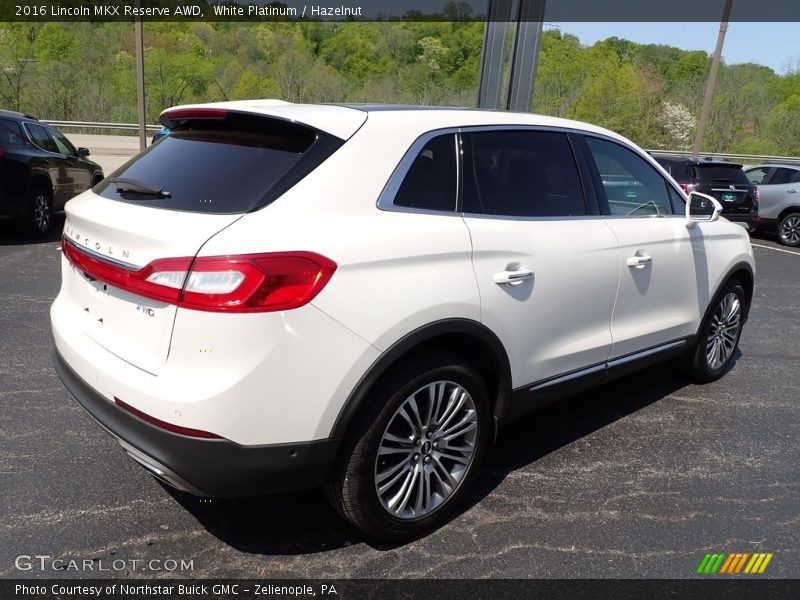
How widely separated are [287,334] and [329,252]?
0.32 m

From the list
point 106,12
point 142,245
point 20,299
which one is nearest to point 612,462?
point 142,245

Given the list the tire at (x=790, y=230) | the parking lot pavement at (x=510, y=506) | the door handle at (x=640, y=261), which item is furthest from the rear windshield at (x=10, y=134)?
the tire at (x=790, y=230)

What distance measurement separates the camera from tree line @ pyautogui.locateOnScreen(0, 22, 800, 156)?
36594 mm

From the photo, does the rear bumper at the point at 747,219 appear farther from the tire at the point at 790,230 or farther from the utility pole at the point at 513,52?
the utility pole at the point at 513,52

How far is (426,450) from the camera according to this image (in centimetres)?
274

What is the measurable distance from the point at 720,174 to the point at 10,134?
460 inches

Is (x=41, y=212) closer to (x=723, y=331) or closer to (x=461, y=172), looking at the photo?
(x=461, y=172)

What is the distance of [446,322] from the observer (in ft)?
8.41

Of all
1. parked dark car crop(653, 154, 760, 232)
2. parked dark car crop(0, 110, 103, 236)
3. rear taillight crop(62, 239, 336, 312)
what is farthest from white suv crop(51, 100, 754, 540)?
parked dark car crop(653, 154, 760, 232)

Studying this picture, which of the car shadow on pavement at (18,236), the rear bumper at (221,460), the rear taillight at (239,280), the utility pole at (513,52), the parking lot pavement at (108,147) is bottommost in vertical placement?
the parking lot pavement at (108,147)

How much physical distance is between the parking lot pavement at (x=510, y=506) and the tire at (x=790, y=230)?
9.88 meters

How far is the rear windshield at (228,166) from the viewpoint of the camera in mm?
2348

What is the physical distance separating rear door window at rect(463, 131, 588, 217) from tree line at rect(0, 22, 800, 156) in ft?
96.8
